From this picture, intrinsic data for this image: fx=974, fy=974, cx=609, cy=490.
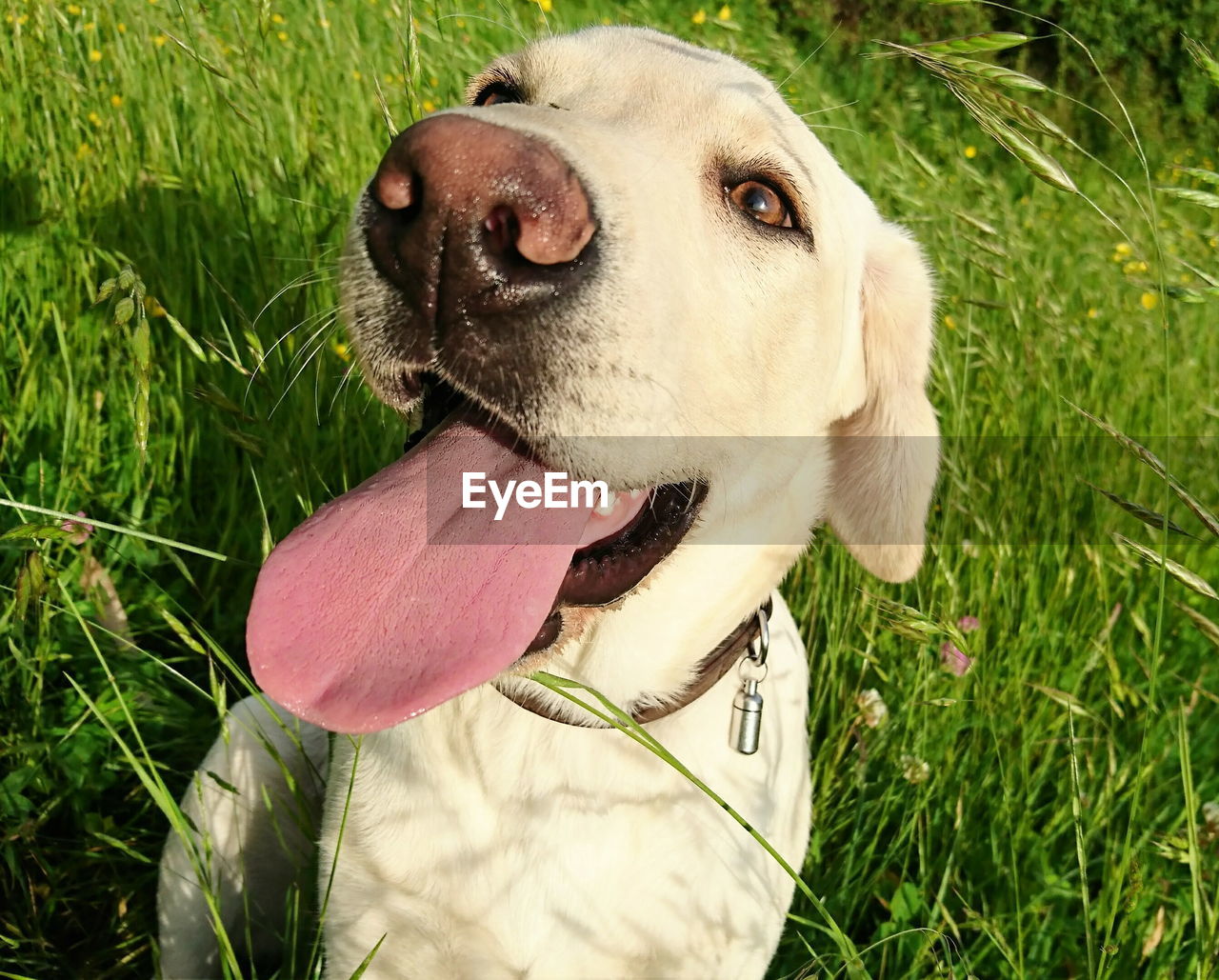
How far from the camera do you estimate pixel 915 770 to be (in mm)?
2375

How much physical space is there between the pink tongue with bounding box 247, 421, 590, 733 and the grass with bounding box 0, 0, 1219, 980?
18 cm

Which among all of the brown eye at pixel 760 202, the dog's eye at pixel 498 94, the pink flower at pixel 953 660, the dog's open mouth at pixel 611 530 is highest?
the dog's eye at pixel 498 94

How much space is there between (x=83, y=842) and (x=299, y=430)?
3.56 ft

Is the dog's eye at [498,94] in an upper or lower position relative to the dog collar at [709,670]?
upper

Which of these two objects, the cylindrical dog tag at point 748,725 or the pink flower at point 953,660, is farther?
the pink flower at point 953,660

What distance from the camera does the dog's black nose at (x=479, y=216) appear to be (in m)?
1.26

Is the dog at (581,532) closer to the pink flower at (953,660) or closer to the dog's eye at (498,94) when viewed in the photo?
the dog's eye at (498,94)

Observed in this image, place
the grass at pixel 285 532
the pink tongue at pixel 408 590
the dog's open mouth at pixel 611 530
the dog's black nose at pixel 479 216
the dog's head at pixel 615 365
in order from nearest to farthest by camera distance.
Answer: the dog's black nose at pixel 479 216 → the dog's head at pixel 615 365 → the pink tongue at pixel 408 590 → the dog's open mouth at pixel 611 530 → the grass at pixel 285 532

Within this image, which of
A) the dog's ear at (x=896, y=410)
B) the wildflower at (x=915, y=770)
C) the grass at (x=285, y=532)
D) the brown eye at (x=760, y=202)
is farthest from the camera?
the wildflower at (x=915, y=770)

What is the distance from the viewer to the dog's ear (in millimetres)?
2197

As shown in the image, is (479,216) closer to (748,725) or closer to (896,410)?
(748,725)

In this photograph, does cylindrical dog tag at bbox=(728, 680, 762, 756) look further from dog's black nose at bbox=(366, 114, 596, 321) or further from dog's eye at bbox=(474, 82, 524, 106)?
dog's eye at bbox=(474, 82, 524, 106)

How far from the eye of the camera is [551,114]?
5.20 ft

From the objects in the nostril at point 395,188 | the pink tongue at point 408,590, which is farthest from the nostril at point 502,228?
the pink tongue at point 408,590
